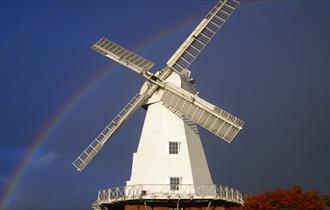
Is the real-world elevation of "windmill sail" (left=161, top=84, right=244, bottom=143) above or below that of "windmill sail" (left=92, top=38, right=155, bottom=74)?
below

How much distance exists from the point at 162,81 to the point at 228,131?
7.35m

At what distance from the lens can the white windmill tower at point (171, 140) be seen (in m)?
37.2

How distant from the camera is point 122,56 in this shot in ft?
143

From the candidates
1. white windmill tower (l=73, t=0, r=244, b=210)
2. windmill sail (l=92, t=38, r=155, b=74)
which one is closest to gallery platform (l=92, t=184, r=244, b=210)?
white windmill tower (l=73, t=0, r=244, b=210)

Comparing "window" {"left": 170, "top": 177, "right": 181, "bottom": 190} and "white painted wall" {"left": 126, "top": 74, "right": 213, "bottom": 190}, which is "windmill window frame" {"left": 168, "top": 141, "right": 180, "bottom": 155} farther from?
"window" {"left": 170, "top": 177, "right": 181, "bottom": 190}

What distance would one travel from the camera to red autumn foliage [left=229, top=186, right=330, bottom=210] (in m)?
32.4

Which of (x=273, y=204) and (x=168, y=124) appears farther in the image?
(x=168, y=124)

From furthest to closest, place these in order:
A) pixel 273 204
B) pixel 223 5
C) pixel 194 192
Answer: pixel 223 5
pixel 194 192
pixel 273 204

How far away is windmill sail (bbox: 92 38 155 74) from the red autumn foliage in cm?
1549

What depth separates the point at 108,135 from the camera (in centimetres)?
4162

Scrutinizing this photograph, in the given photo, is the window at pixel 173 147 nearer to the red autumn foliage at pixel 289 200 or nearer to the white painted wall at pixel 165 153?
A: the white painted wall at pixel 165 153

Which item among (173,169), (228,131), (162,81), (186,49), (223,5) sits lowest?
(173,169)

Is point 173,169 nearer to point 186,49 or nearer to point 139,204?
point 139,204

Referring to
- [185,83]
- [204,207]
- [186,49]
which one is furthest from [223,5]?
[204,207]
